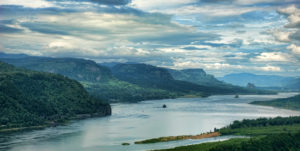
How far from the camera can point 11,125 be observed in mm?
199375

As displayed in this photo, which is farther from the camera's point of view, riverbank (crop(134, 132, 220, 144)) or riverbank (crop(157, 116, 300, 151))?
riverbank (crop(134, 132, 220, 144))

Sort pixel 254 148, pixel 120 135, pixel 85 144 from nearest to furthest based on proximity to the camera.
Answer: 1. pixel 254 148
2. pixel 85 144
3. pixel 120 135

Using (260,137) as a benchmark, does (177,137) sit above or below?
below

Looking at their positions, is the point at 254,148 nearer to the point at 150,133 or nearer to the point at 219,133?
the point at 219,133

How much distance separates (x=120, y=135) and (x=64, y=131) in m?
33.9

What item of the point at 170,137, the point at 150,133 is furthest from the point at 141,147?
the point at 150,133

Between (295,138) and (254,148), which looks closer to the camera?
(254,148)

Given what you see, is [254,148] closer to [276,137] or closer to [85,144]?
[276,137]

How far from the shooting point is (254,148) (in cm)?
12912

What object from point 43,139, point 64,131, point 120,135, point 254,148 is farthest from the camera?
point 64,131

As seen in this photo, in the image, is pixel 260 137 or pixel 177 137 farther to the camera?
pixel 177 137

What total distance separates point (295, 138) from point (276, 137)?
8.95 metres

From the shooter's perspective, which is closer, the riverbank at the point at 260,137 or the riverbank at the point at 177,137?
the riverbank at the point at 260,137

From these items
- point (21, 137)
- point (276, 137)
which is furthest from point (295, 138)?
point (21, 137)
